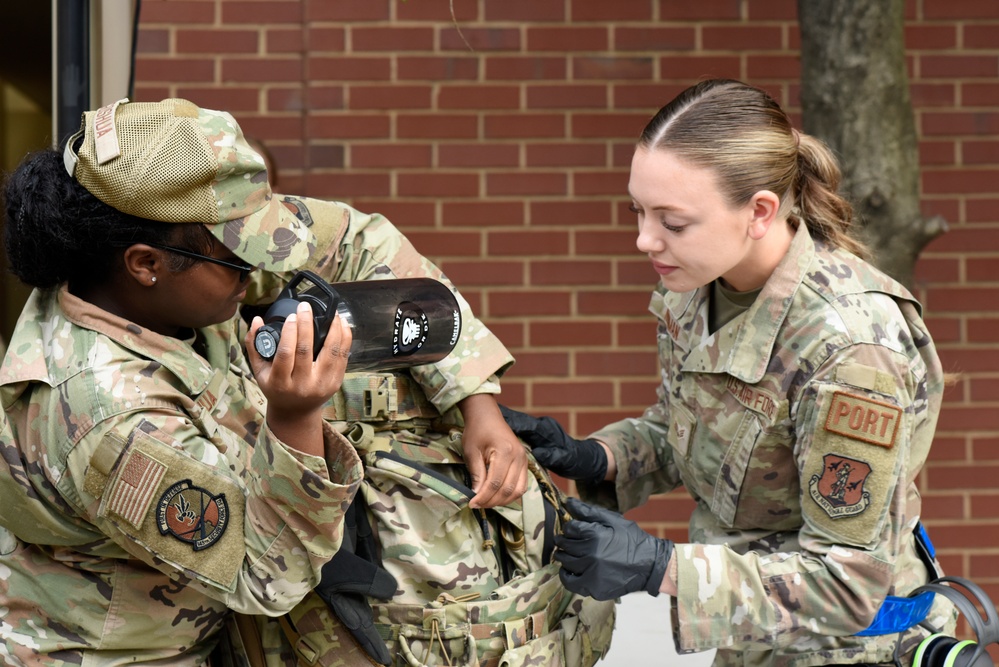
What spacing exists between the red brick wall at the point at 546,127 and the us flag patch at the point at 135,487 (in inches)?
89.3

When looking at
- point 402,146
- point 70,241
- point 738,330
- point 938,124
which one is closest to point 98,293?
point 70,241

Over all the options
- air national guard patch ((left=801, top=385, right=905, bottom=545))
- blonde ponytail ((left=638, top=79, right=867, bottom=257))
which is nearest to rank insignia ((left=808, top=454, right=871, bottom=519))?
air national guard patch ((left=801, top=385, right=905, bottom=545))

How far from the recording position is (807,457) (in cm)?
194

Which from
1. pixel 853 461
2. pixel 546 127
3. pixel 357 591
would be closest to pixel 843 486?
pixel 853 461

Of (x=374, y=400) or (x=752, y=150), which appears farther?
(x=374, y=400)

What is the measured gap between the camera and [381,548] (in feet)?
6.56

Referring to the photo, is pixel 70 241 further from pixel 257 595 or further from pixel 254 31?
pixel 254 31

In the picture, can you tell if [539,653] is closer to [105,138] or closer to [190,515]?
[190,515]

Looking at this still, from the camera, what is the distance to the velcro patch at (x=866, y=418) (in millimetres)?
1885

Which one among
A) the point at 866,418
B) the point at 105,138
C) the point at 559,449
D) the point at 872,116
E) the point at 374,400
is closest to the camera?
the point at 105,138

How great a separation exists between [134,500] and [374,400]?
53 cm

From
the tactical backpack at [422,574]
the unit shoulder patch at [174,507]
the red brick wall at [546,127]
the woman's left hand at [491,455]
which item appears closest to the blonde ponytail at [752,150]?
the woman's left hand at [491,455]

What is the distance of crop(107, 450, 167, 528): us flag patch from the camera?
167 cm

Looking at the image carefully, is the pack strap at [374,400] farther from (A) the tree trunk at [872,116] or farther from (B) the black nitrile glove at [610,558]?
(A) the tree trunk at [872,116]
